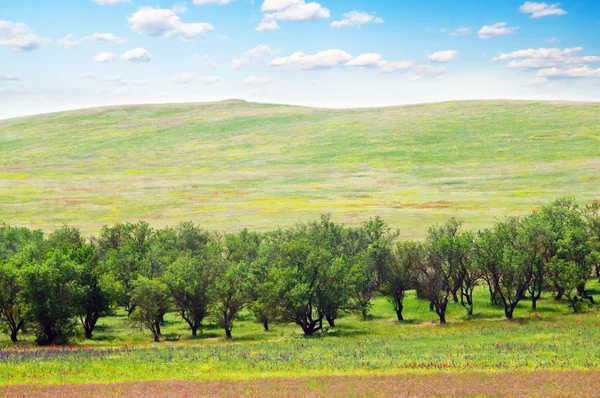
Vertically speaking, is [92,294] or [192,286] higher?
A: [192,286]

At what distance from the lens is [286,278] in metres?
63.8

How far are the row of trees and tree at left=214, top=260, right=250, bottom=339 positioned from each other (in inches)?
4.3

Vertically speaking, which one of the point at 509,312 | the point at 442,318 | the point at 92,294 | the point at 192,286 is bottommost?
the point at 442,318

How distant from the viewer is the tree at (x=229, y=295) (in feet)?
210

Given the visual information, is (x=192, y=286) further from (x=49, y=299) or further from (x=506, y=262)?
(x=506, y=262)

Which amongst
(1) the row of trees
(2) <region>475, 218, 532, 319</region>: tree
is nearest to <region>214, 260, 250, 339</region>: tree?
(1) the row of trees

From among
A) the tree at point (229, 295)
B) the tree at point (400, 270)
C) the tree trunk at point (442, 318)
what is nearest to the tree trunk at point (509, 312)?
the tree trunk at point (442, 318)

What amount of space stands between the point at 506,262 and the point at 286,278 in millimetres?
23211

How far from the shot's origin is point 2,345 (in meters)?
57.6

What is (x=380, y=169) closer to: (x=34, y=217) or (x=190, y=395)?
(x=34, y=217)

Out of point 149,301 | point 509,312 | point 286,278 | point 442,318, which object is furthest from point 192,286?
point 509,312

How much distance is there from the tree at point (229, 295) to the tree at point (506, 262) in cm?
2556

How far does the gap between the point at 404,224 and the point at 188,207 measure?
52.6 m

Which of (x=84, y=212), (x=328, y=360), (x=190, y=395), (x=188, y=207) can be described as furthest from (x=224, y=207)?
(x=190, y=395)
